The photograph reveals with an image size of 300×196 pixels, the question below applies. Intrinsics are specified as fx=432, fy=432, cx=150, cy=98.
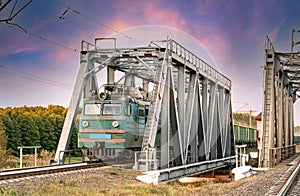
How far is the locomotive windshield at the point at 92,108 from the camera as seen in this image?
21.7 metres

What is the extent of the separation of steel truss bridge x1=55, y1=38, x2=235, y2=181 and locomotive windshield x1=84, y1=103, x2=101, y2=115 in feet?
2.44

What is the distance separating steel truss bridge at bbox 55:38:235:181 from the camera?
18359 millimetres

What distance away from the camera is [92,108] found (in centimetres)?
2186

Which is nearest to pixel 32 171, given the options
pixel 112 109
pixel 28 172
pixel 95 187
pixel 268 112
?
pixel 28 172

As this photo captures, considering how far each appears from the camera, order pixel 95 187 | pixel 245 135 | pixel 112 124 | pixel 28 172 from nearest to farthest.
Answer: pixel 95 187, pixel 28 172, pixel 112 124, pixel 245 135

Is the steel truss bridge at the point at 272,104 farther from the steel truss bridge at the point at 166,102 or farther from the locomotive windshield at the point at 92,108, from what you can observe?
the locomotive windshield at the point at 92,108

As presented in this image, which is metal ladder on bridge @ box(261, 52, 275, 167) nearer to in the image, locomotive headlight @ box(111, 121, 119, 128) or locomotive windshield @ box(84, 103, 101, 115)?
locomotive headlight @ box(111, 121, 119, 128)

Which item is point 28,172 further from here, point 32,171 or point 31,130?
point 31,130

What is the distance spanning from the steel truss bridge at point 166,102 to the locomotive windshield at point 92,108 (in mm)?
743

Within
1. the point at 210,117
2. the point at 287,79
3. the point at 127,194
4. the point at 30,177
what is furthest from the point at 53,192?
the point at 287,79

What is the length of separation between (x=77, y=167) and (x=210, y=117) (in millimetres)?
10960

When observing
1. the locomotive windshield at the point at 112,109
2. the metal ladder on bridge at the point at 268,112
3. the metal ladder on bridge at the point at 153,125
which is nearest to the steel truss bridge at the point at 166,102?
the metal ladder on bridge at the point at 153,125

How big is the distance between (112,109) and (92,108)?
1.23m

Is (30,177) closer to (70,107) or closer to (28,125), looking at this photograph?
(70,107)
